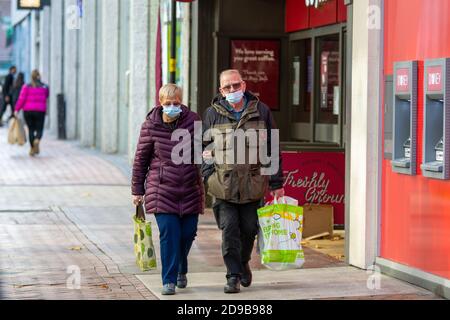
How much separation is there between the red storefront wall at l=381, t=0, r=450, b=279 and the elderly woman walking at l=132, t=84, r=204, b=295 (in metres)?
1.84

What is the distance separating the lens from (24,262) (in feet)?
37.9

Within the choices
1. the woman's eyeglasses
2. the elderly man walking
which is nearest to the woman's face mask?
the elderly man walking

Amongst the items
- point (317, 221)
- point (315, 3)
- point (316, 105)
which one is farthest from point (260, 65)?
point (317, 221)

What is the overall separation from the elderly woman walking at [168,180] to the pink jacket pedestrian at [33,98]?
15.5m

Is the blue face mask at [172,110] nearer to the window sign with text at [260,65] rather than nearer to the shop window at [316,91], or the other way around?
the shop window at [316,91]

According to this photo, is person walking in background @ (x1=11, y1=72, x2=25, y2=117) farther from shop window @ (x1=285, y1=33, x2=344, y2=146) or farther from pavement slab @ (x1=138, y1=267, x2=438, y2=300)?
pavement slab @ (x1=138, y1=267, x2=438, y2=300)

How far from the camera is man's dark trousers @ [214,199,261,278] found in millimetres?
9555

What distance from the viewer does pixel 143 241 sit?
10094 millimetres

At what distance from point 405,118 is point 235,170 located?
178cm

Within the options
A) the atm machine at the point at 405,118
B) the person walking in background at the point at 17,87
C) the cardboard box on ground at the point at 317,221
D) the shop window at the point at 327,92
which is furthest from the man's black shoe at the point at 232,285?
the person walking in background at the point at 17,87

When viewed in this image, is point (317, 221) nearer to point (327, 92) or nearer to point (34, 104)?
point (327, 92)

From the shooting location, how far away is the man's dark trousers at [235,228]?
9555 mm

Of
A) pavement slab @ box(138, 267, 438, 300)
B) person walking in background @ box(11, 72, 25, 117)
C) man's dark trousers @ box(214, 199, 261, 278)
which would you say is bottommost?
pavement slab @ box(138, 267, 438, 300)
